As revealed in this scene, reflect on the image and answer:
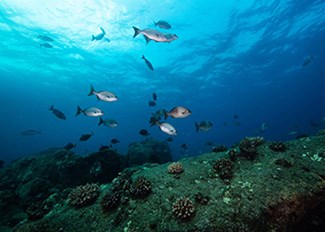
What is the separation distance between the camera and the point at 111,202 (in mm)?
5945

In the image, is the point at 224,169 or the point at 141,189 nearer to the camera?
the point at 141,189

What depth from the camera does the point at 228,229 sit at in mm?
4652

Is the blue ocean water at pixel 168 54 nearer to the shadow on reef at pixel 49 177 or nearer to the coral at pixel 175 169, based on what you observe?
the shadow on reef at pixel 49 177

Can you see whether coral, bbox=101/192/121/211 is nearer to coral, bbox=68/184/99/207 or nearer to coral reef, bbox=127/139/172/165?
coral, bbox=68/184/99/207

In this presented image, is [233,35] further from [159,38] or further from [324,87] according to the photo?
[324,87]

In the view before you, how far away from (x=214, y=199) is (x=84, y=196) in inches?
170

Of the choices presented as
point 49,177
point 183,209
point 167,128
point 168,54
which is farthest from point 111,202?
point 168,54

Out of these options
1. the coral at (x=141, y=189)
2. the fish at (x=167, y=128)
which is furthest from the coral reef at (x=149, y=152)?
the coral at (x=141, y=189)

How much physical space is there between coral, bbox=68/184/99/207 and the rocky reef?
0.03 metres

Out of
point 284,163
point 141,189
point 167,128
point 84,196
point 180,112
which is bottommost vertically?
point 84,196

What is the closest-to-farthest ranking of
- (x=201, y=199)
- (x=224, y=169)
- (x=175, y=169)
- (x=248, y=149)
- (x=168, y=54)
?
1. (x=201, y=199)
2. (x=224, y=169)
3. (x=175, y=169)
4. (x=248, y=149)
5. (x=168, y=54)

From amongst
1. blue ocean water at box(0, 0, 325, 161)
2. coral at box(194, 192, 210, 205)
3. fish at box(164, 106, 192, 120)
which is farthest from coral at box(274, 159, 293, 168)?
blue ocean water at box(0, 0, 325, 161)

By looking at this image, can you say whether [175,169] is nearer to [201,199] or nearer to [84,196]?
[201,199]

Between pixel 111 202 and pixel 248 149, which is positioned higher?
pixel 248 149
